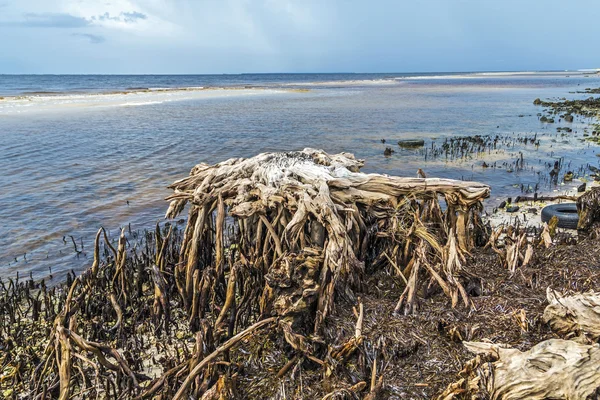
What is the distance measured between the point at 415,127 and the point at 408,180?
83.4ft

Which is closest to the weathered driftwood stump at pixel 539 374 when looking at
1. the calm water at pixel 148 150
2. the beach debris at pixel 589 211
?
the beach debris at pixel 589 211

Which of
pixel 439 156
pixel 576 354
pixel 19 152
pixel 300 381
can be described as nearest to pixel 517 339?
pixel 576 354

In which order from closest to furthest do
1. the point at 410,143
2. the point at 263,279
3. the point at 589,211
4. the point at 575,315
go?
the point at 575,315
the point at 263,279
the point at 589,211
the point at 410,143

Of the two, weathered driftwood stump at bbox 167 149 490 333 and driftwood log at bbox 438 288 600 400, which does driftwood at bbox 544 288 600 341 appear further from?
weathered driftwood stump at bbox 167 149 490 333

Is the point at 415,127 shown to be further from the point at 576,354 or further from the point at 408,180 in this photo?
the point at 576,354

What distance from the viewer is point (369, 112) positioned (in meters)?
39.0

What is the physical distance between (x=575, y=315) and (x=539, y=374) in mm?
1103

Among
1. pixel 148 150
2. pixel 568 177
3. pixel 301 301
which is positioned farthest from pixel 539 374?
pixel 148 150

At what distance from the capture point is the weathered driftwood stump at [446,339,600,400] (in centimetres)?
365

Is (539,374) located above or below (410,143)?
above

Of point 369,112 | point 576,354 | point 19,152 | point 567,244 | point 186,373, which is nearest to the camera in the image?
point 576,354

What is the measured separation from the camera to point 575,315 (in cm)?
450

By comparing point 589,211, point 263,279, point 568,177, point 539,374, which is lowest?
point 568,177

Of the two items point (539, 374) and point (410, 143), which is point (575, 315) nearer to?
point (539, 374)
